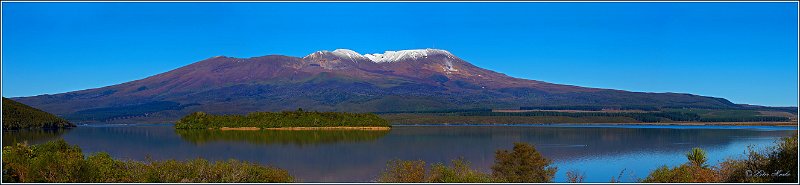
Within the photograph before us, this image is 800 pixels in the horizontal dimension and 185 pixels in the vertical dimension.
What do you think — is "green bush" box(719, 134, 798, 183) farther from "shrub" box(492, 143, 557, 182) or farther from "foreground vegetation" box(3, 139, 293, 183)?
"foreground vegetation" box(3, 139, 293, 183)

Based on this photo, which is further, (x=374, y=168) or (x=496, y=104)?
(x=496, y=104)

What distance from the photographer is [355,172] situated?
33.3m

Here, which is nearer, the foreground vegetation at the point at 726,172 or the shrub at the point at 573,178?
the foreground vegetation at the point at 726,172

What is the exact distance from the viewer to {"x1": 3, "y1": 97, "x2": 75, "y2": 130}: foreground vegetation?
260 ft

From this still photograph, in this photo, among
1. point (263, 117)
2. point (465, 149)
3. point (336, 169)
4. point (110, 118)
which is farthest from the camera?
point (110, 118)

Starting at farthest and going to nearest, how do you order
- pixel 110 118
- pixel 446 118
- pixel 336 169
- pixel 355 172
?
1. pixel 110 118
2. pixel 446 118
3. pixel 336 169
4. pixel 355 172

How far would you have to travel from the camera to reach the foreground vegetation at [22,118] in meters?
79.3

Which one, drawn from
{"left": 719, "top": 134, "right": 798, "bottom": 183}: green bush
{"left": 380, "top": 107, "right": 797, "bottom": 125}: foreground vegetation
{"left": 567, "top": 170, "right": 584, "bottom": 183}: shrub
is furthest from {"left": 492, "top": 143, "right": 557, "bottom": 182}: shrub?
{"left": 380, "top": 107, "right": 797, "bottom": 125}: foreground vegetation

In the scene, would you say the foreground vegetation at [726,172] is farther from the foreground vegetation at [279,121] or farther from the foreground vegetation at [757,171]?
the foreground vegetation at [279,121]

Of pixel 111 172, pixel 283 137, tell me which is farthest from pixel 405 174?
pixel 283 137

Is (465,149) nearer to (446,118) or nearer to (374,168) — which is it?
(374,168)

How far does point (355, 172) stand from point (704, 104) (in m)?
186

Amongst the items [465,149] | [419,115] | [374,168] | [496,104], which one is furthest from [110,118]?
[374,168]

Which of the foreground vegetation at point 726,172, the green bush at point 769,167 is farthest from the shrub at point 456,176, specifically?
the green bush at point 769,167
